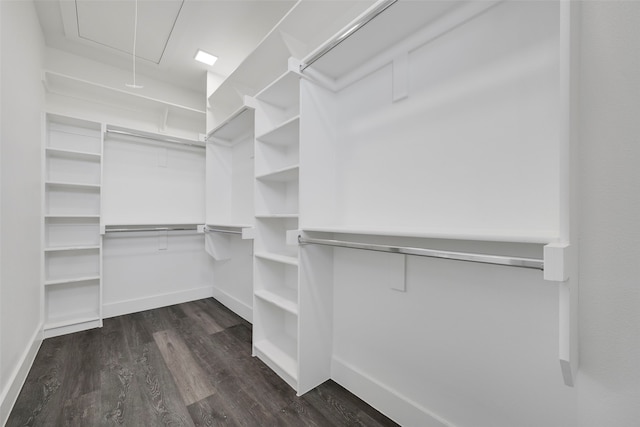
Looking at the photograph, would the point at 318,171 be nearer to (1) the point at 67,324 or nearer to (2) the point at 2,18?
(2) the point at 2,18

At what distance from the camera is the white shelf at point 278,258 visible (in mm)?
1762

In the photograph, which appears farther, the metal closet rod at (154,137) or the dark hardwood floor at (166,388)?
the metal closet rod at (154,137)

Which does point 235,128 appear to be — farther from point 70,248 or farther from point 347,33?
point 70,248

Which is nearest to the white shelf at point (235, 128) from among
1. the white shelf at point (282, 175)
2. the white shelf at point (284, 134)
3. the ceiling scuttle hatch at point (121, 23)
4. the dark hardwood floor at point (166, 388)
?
the white shelf at point (284, 134)

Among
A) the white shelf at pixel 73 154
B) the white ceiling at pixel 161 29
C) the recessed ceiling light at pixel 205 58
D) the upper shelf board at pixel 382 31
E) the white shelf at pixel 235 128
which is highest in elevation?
the white ceiling at pixel 161 29

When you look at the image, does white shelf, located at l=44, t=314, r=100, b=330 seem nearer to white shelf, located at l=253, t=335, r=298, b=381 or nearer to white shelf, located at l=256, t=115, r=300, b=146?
white shelf, located at l=253, t=335, r=298, b=381

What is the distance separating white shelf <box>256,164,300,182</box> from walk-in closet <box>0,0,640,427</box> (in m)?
0.04

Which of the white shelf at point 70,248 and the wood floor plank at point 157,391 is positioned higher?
the white shelf at point 70,248

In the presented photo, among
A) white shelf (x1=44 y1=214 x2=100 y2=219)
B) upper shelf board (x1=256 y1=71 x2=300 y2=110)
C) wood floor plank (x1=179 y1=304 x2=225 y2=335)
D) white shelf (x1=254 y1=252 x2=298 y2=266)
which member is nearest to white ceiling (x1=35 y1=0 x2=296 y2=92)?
upper shelf board (x1=256 y1=71 x2=300 y2=110)

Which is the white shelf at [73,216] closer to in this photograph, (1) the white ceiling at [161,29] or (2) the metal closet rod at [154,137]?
(2) the metal closet rod at [154,137]

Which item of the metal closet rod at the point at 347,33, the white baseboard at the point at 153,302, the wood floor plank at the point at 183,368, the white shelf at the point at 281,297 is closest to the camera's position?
the metal closet rod at the point at 347,33

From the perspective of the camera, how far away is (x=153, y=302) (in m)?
3.14

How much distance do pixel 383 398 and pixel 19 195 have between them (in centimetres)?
268

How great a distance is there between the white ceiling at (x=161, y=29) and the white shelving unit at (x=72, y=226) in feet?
2.65
